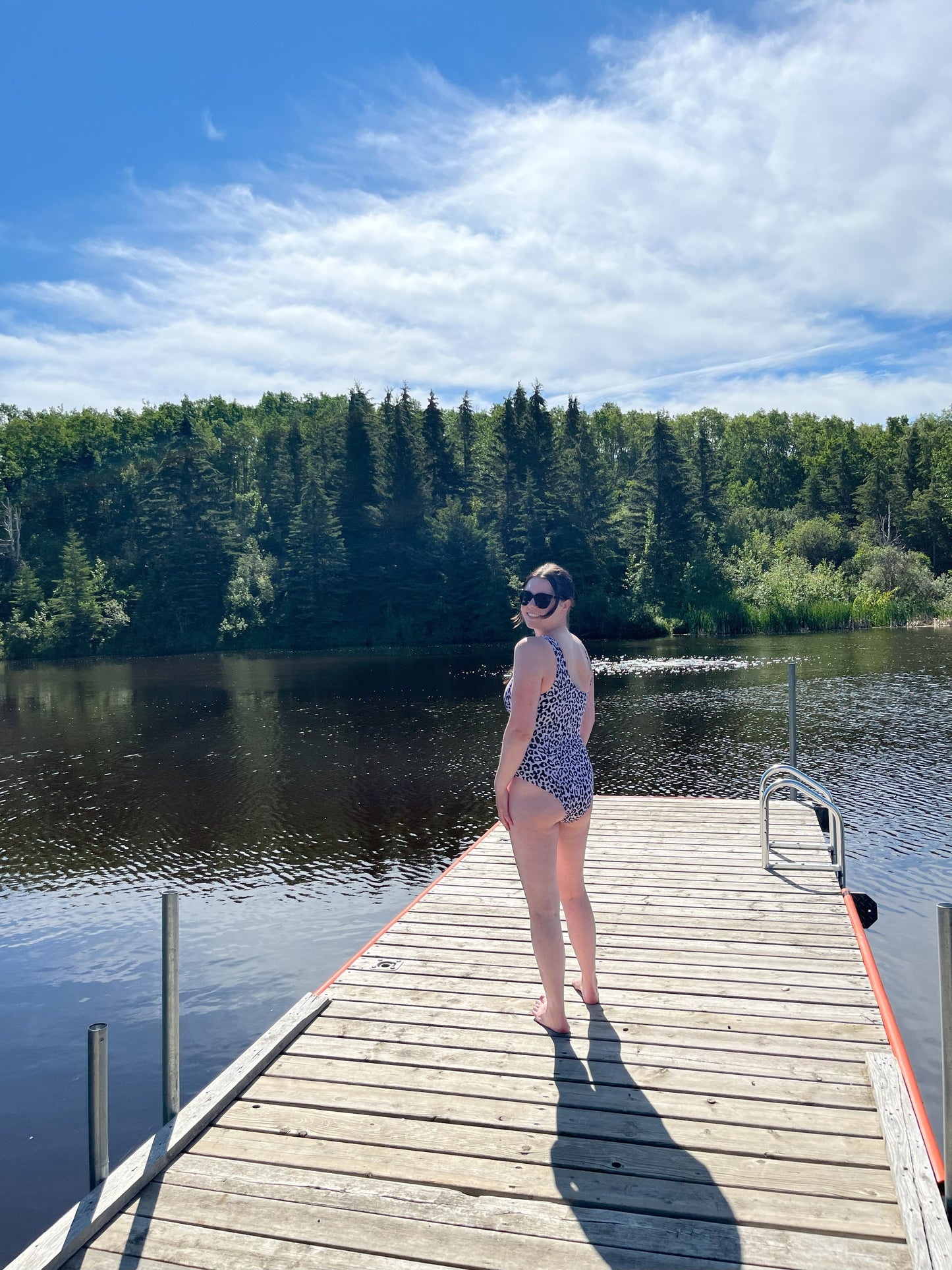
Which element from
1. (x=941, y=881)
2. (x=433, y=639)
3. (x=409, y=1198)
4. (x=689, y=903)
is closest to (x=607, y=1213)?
(x=409, y=1198)

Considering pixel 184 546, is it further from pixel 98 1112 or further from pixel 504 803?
pixel 98 1112

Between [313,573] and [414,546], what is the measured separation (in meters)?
5.95

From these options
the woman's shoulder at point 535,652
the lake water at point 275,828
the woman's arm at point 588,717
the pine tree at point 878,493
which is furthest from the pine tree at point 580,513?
the woman's shoulder at point 535,652

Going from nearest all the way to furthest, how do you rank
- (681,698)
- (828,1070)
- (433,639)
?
(828,1070)
(681,698)
(433,639)

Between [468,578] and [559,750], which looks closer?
[559,750]

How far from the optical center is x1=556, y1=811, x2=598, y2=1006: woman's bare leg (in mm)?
4051

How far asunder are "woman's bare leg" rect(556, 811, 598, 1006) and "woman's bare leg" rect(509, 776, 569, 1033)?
10 centimetres

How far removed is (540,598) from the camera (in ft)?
13.0

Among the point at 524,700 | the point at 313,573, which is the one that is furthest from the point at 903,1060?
the point at 313,573

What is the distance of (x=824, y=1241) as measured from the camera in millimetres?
2803

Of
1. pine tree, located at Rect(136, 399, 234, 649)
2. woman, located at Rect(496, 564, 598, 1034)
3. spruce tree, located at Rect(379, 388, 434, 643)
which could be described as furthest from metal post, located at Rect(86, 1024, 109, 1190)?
pine tree, located at Rect(136, 399, 234, 649)

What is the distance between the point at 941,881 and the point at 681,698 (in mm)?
14177

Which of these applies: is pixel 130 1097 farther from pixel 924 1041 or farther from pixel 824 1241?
pixel 924 1041

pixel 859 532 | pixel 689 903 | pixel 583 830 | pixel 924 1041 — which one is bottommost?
pixel 924 1041
